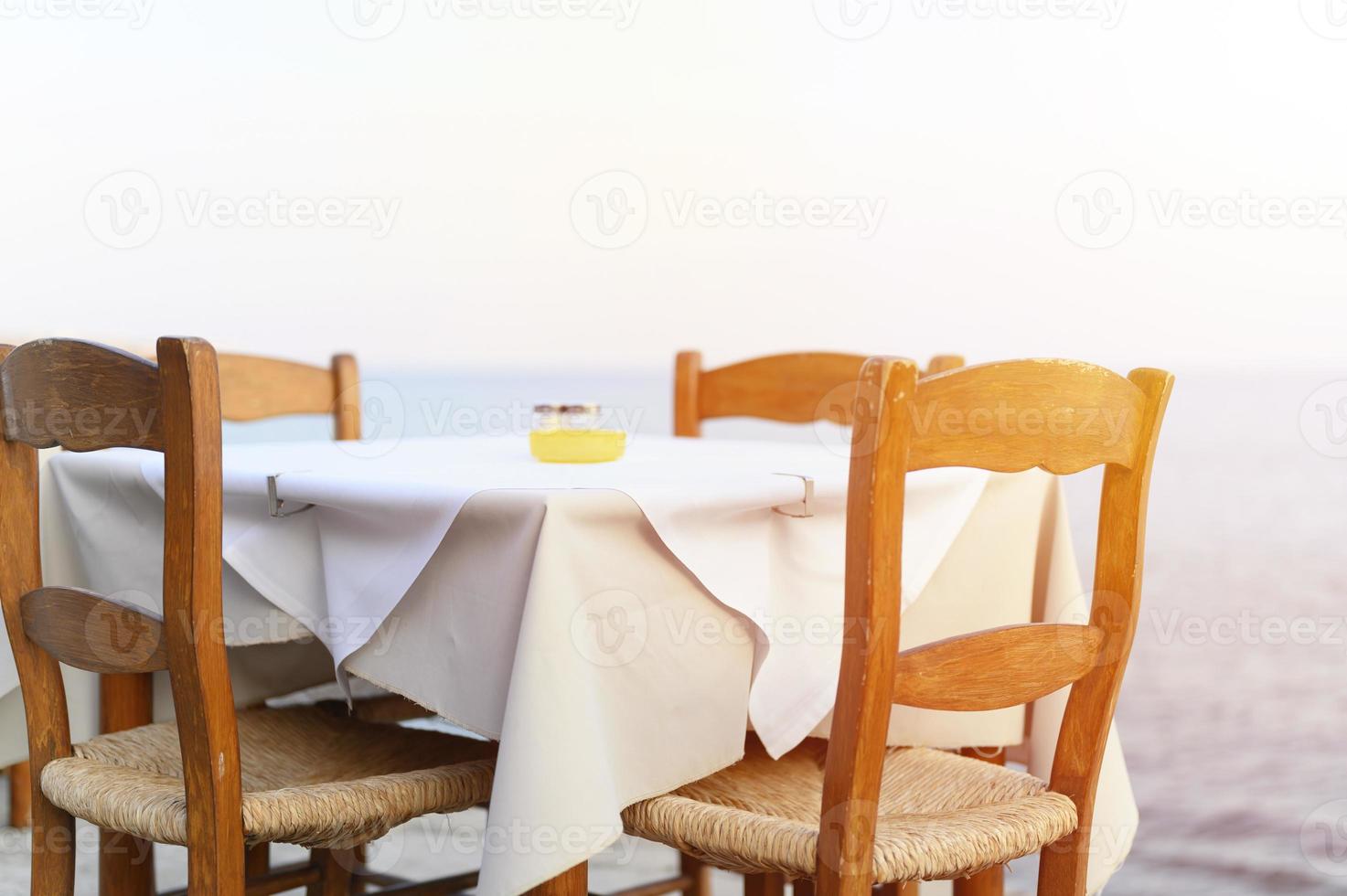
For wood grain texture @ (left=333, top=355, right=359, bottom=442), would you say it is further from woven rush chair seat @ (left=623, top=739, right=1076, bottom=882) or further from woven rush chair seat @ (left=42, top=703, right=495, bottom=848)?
woven rush chair seat @ (left=623, top=739, right=1076, bottom=882)

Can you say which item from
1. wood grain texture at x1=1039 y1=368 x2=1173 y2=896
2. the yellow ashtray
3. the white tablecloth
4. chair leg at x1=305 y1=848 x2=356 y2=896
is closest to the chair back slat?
the white tablecloth

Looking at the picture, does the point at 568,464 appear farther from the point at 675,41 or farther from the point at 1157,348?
the point at 1157,348

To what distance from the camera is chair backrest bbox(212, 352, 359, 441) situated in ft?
7.55

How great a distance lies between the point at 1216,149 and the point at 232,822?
262 inches

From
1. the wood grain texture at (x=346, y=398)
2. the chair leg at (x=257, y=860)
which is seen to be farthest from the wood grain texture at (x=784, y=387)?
the chair leg at (x=257, y=860)

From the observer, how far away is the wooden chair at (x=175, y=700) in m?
1.20

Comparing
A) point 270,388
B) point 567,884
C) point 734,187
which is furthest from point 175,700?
point 734,187

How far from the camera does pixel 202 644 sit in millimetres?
1225

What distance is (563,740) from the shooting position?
115 centimetres

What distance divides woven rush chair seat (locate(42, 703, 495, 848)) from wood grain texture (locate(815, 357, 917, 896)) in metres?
0.43

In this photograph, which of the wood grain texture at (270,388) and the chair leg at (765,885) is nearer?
the chair leg at (765,885)

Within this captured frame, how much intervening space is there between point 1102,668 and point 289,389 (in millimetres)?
1647

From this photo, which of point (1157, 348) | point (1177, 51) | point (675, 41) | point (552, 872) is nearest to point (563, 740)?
point (552, 872)

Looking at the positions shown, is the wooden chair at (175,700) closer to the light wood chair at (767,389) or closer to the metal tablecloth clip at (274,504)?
the metal tablecloth clip at (274,504)
